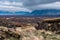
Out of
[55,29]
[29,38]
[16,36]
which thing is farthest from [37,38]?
[55,29]

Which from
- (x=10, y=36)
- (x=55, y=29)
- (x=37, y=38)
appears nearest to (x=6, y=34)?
(x=10, y=36)

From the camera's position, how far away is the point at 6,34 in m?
25.2

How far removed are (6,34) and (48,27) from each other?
544 inches

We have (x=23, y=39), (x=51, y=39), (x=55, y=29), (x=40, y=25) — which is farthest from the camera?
(x=40, y=25)

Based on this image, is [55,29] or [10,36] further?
[55,29]

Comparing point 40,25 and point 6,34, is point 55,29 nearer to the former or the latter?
point 40,25

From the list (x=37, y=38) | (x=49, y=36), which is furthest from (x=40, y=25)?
(x=37, y=38)

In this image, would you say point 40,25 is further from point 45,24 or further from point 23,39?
point 23,39

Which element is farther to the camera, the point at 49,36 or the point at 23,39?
the point at 49,36

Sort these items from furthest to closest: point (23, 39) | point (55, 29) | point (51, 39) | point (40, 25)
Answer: point (40, 25), point (55, 29), point (51, 39), point (23, 39)

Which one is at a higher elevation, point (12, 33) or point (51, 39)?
point (12, 33)

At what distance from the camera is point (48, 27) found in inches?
1453

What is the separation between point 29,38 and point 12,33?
8.36 feet

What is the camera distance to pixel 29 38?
2517 centimetres
